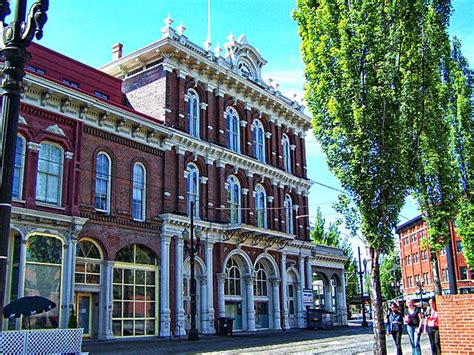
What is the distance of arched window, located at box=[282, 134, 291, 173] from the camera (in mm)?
41625

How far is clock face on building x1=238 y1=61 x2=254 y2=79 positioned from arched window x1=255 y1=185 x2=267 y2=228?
7632mm

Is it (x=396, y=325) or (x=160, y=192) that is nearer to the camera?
(x=396, y=325)

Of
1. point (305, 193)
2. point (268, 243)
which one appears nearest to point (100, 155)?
point (268, 243)

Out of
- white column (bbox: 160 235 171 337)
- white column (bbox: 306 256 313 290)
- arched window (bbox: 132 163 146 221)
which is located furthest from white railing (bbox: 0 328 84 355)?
white column (bbox: 306 256 313 290)

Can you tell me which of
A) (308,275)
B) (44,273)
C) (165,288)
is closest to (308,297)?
(308,275)

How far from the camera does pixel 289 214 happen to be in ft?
136

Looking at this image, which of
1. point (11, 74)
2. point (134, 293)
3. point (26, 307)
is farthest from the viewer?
point (134, 293)

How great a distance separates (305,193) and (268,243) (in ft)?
26.2

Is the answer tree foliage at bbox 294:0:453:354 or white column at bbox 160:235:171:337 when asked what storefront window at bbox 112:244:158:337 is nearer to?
white column at bbox 160:235:171:337

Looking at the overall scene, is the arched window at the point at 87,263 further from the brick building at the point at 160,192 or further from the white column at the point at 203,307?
the white column at the point at 203,307

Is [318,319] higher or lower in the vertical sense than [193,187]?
lower

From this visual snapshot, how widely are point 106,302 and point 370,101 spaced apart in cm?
1567

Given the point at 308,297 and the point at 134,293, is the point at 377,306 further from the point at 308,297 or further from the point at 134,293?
the point at 308,297

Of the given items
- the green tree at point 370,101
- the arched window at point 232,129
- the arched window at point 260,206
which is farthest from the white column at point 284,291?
the green tree at point 370,101
